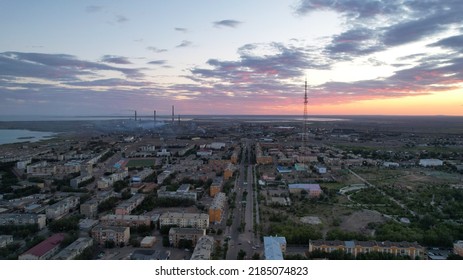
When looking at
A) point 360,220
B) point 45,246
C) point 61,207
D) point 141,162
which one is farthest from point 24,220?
point 141,162

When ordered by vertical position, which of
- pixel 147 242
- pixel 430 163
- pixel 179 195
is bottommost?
pixel 147 242

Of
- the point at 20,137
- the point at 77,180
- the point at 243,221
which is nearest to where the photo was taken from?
the point at 243,221

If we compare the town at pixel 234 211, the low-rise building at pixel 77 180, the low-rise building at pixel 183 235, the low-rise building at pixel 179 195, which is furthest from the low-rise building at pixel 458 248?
the low-rise building at pixel 77 180

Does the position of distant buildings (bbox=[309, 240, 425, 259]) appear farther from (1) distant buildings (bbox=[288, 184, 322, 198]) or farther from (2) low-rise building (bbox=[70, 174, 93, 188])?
(2) low-rise building (bbox=[70, 174, 93, 188])

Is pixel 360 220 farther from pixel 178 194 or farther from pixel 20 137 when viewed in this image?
pixel 20 137

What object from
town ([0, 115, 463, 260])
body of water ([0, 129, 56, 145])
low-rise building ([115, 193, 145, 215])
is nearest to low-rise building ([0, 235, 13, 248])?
town ([0, 115, 463, 260])

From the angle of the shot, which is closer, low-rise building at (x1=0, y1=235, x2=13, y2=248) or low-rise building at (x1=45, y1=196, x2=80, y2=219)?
low-rise building at (x1=0, y1=235, x2=13, y2=248)

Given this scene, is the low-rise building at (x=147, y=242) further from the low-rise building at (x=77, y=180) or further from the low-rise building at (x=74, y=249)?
the low-rise building at (x=77, y=180)
